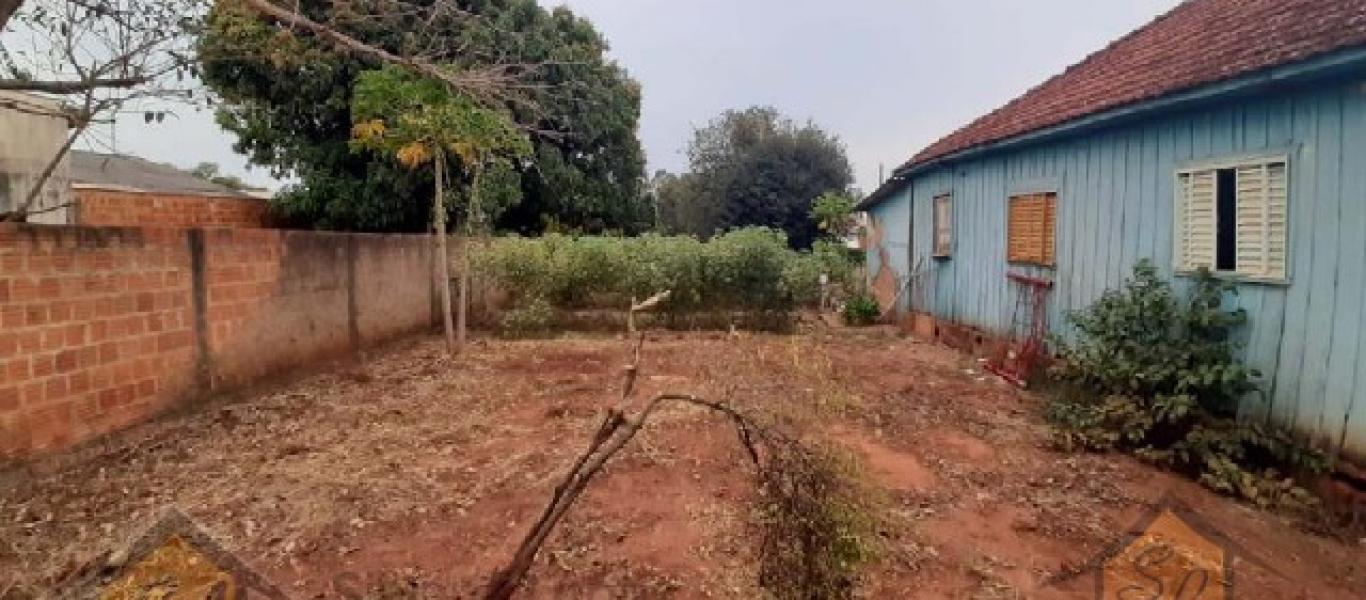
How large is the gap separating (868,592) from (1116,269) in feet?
Answer: 15.1

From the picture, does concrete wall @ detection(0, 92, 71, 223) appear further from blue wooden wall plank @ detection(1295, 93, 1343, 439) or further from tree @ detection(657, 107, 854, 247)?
tree @ detection(657, 107, 854, 247)

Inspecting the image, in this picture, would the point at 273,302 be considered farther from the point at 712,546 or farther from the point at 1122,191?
the point at 1122,191

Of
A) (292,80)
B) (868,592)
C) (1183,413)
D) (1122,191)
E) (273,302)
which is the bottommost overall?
(868,592)

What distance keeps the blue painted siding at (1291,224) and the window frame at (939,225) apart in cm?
184

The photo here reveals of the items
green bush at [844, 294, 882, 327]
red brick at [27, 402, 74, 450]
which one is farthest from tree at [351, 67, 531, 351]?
green bush at [844, 294, 882, 327]

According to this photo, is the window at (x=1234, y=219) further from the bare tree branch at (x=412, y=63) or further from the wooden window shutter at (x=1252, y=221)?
the bare tree branch at (x=412, y=63)

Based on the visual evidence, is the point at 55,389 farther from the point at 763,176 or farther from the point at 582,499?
the point at 763,176

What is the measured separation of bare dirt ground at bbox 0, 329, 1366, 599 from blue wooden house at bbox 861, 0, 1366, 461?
42.7 inches

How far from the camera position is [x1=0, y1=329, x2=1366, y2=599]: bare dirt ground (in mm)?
3167

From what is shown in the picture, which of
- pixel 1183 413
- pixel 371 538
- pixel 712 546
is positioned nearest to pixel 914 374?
pixel 1183 413

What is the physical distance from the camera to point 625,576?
10.3 feet

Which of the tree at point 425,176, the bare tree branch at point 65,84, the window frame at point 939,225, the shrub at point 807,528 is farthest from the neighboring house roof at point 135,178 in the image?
the window frame at point 939,225

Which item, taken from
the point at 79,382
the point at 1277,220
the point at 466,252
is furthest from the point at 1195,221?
the point at 466,252

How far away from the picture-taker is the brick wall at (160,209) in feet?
32.2
